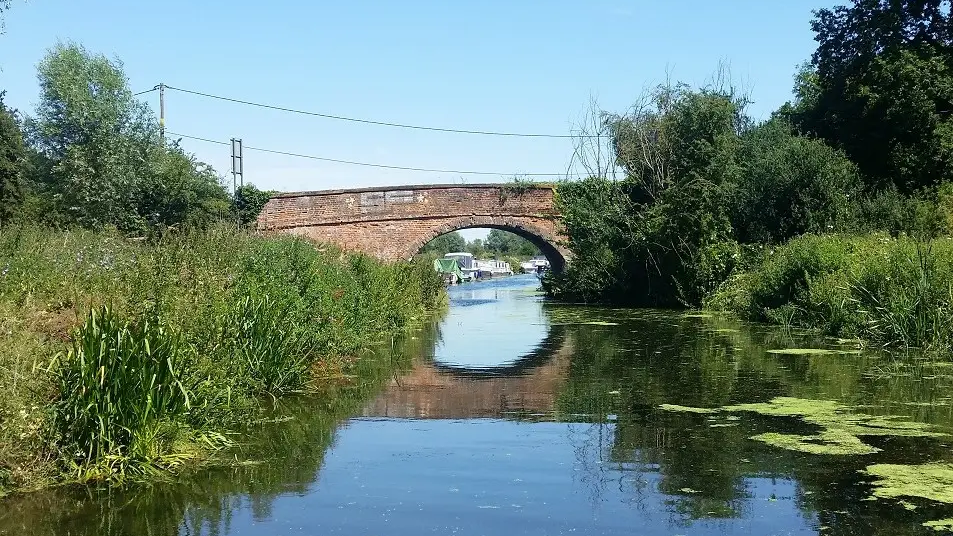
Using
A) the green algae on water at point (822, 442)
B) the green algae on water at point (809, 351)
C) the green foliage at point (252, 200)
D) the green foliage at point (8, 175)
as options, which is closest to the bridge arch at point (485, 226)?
the green foliage at point (252, 200)

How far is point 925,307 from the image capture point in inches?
528

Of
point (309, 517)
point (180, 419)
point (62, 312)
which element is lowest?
point (309, 517)

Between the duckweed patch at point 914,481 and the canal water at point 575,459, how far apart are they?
0.07 metres

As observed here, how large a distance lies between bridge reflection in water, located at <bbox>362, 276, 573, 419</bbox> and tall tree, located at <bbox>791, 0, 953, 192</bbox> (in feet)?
41.0

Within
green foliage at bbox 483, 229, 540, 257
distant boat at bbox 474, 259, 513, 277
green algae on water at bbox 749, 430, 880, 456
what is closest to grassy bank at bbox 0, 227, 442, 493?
green algae on water at bbox 749, 430, 880, 456

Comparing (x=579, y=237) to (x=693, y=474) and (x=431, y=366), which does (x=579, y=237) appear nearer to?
(x=431, y=366)

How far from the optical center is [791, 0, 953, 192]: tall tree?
2550cm

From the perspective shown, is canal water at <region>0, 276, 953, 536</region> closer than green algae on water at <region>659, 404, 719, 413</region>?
Yes

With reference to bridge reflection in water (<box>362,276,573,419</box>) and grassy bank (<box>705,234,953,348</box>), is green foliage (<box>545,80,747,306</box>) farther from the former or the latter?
bridge reflection in water (<box>362,276,573,419</box>)

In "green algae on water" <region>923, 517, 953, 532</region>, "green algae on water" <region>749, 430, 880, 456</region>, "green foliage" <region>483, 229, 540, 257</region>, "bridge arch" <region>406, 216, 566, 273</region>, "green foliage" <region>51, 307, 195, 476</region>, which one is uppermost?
"green foliage" <region>483, 229, 540, 257</region>

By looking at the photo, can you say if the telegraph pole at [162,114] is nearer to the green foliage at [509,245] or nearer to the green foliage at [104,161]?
the green foliage at [104,161]

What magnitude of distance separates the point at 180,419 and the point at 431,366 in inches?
262

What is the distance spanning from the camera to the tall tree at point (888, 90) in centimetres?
2550

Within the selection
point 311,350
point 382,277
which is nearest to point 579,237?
point 382,277
